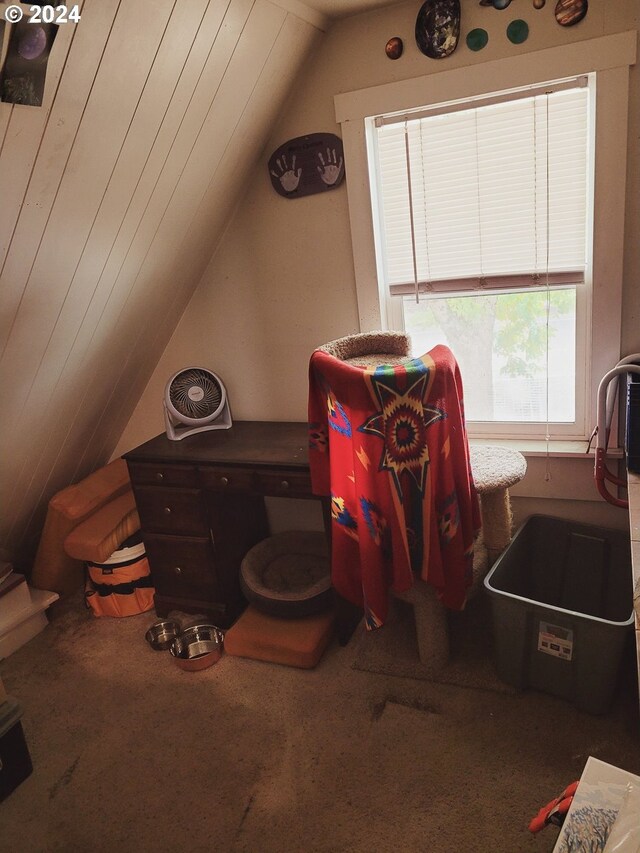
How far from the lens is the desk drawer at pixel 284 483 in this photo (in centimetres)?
213

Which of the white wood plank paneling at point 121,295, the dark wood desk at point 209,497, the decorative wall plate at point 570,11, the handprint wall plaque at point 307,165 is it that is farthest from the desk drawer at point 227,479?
the decorative wall plate at point 570,11

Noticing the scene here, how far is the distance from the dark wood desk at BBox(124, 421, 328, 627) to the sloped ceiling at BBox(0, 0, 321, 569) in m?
0.43

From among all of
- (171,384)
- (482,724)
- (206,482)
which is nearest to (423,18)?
(171,384)

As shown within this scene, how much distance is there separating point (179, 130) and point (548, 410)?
1.62m

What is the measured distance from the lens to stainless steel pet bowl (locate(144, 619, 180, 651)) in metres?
2.36

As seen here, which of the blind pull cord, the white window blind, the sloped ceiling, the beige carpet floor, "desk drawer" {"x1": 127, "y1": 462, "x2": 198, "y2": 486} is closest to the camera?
the sloped ceiling

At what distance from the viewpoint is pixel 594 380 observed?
2125 mm

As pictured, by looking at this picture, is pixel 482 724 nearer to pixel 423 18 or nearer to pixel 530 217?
pixel 530 217

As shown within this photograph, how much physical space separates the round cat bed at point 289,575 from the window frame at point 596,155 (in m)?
0.93

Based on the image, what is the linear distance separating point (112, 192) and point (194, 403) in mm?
983

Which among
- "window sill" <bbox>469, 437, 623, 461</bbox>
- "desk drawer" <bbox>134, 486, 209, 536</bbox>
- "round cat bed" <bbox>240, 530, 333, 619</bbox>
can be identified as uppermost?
"window sill" <bbox>469, 437, 623, 461</bbox>

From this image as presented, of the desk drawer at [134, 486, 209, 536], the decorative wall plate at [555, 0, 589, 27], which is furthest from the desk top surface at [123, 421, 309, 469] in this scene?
the decorative wall plate at [555, 0, 589, 27]

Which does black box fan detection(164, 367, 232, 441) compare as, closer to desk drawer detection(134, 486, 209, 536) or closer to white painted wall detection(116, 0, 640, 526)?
white painted wall detection(116, 0, 640, 526)

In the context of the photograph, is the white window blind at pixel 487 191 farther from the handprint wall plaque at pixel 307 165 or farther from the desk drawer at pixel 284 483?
the desk drawer at pixel 284 483
